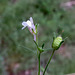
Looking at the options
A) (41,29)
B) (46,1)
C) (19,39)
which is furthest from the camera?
(46,1)

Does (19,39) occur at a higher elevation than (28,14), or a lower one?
lower

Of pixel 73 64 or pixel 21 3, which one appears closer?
pixel 73 64

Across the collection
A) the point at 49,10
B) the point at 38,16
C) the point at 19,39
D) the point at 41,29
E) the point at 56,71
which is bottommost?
the point at 56,71

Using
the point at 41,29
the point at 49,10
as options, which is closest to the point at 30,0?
the point at 49,10

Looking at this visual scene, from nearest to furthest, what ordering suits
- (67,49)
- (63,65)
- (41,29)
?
(63,65) → (67,49) → (41,29)

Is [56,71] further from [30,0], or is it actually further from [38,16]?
[30,0]

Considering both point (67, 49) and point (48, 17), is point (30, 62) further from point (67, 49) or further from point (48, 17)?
point (48, 17)

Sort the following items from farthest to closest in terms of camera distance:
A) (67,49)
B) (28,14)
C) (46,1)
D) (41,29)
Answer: (46,1) < (28,14) < (41,29) < (67,49)

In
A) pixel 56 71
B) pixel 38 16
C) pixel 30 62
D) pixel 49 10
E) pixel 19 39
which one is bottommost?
Result: pixel 56 71

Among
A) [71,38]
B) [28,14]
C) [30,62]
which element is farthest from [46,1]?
[30,62]
